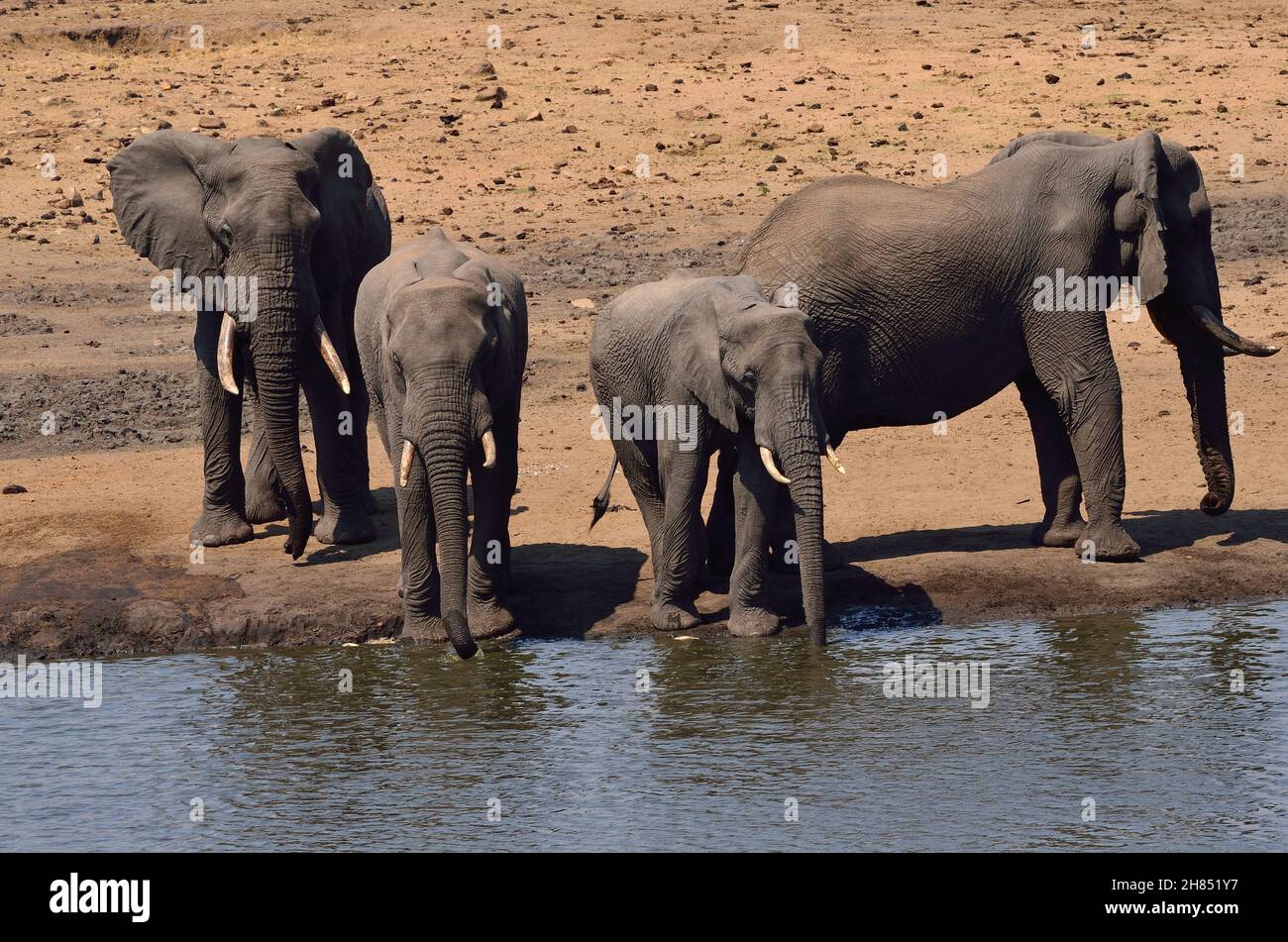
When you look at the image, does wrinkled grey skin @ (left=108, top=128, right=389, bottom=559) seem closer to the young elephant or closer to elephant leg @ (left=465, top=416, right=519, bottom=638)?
the young elephant

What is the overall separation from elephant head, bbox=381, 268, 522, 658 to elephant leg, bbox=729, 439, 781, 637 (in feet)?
4.91

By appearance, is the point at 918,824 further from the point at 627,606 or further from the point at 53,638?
the point at 53,638

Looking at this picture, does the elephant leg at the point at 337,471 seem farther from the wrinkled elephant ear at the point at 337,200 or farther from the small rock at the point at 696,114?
the small rock at the point at 696,114

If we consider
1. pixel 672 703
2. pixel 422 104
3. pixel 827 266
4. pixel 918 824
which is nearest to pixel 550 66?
pixel 422 104

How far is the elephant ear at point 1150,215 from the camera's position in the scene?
13492 mm

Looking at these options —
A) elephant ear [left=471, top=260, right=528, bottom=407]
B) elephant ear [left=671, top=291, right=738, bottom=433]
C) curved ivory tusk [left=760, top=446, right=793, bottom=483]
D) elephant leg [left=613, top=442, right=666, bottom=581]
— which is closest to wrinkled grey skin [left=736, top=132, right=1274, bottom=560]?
elephant ear [left=671, top=291, right=738, bottom=433]

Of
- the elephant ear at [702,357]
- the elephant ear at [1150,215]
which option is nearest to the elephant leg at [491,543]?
the elephant ear at [702,357]

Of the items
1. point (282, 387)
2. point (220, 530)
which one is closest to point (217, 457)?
point (220, 530)

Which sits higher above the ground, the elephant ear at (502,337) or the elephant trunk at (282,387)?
the elephant ear at (502,337)

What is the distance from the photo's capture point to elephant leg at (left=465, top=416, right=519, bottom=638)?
12617 millimetres

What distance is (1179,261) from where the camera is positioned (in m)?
14.1

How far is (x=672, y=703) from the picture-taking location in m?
11.5

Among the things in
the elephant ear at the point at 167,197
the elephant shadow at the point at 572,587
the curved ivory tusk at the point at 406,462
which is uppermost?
the elephant ear at the point at 167,197

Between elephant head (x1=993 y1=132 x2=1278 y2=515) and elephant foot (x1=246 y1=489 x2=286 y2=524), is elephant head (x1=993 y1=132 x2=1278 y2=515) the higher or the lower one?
the higher one
